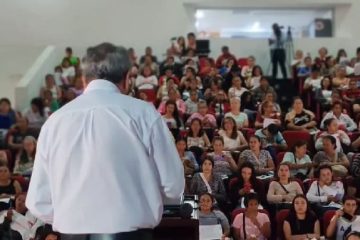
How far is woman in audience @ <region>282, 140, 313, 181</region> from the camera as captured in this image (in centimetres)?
784

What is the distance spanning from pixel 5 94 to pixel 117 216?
499 inches

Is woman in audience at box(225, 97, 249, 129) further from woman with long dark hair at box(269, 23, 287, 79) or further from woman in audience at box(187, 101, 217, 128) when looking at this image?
woman with long dark hair at box(269, 23, 287, 79)

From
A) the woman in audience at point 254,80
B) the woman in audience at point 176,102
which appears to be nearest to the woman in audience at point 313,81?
the woman in audience at point 254,80

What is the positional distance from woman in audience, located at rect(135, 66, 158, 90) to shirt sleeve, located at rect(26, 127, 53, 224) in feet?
32.7

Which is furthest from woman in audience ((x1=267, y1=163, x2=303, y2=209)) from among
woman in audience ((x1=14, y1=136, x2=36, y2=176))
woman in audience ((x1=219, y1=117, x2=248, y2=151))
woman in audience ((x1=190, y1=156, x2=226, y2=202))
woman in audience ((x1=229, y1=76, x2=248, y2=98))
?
woman in audience ((x1=229, y1=76, x2=248, y2=98))

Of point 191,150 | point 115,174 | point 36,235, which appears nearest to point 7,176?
point 36,235

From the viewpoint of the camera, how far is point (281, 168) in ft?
23.3

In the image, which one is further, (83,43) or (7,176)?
(83,43)

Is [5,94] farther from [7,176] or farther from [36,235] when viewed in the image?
[36,235]

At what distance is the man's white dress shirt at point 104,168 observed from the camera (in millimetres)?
1822

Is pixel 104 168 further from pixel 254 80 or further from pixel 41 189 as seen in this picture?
pixel 254 80

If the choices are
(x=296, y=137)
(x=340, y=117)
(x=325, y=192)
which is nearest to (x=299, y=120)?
(x=340, y=117)

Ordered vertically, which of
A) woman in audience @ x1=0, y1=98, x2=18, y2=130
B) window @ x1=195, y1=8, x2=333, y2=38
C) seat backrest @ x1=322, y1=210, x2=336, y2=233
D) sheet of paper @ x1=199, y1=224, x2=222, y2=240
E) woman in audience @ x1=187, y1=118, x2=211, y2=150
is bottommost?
seat backrest @ x1=322, y1=210, x2=336, y2=233

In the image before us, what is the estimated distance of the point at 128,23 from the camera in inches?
594
